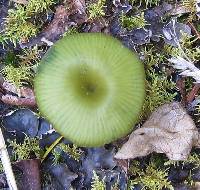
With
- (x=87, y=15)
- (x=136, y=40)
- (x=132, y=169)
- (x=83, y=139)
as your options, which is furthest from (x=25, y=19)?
(x=132, y=169)

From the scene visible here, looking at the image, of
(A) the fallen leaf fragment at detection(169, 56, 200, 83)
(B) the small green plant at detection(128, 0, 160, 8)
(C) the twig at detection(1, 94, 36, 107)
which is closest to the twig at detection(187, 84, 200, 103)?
(A) the fallen leaf fragment at detection(169, 56, 200, 83)

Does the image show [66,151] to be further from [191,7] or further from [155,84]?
[191,7]

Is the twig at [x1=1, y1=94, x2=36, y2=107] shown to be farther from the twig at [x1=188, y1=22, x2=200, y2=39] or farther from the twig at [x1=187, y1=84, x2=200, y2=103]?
the twig at [x1=188, y1=22, x2=200, y2=39]

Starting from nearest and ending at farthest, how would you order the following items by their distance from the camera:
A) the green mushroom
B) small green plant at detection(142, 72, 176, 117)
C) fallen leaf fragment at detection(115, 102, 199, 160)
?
the green mushroom < fallen leaf fragment at detection(115, 102, 199, 160) < small green plant at detection(142, 72, 176, 117)

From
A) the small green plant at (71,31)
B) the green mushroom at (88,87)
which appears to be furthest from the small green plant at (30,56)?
the green mushroom at (88,87)

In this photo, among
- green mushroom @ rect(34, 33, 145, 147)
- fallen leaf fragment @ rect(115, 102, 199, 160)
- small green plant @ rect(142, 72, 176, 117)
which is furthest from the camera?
small green plant @ rect(142, 72, 176, 117)

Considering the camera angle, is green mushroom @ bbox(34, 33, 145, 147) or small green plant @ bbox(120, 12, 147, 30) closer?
green mushroom @ bbox(34, 33, 145, 147)

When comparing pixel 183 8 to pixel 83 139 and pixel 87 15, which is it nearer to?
pixel 87 15

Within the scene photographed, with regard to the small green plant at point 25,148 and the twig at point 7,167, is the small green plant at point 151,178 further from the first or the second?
the twig at point 7,167
